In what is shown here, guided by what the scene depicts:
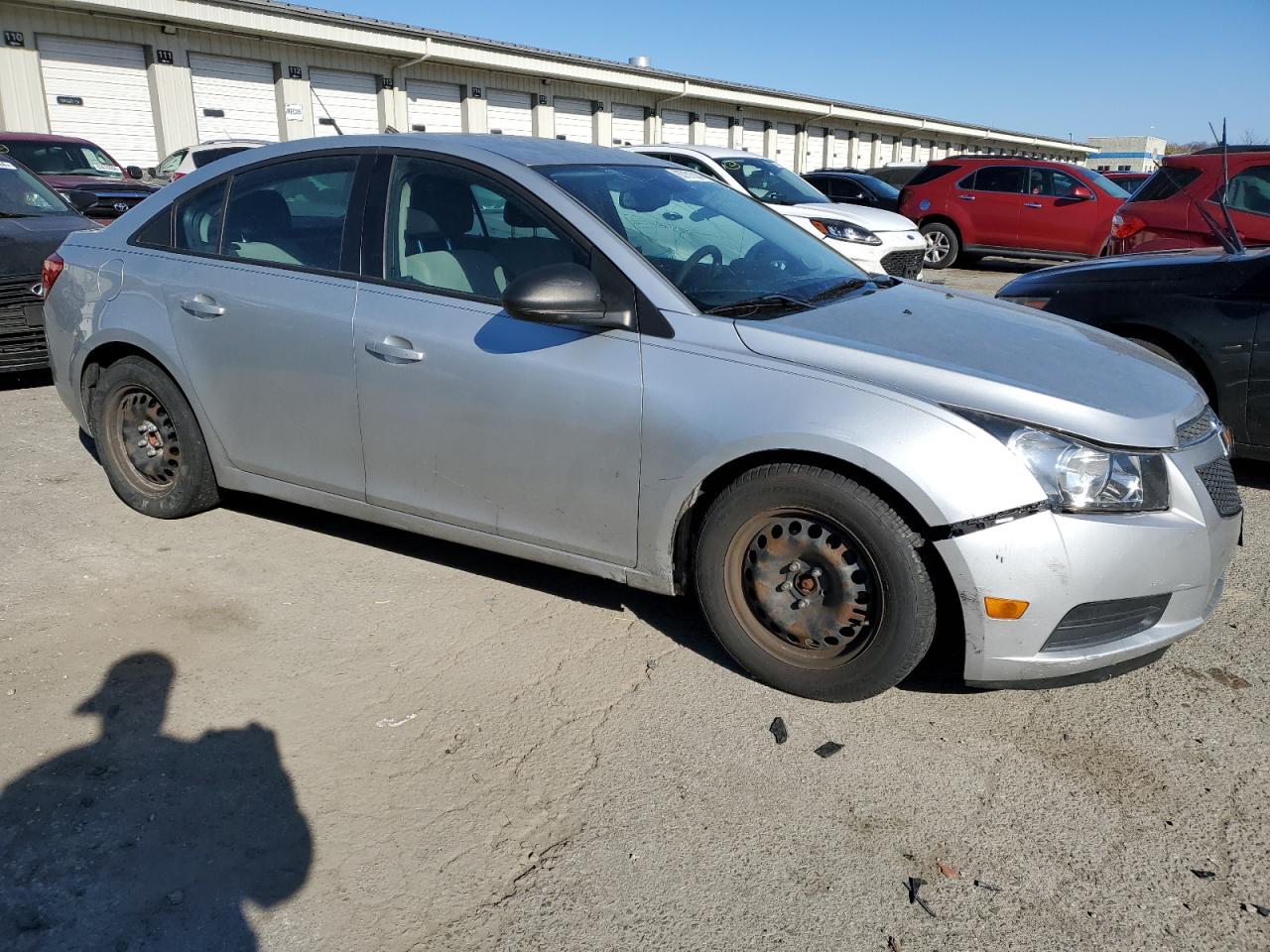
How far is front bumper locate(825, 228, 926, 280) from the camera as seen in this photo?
11031 mm

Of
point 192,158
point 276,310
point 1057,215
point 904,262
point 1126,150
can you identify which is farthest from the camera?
point 1126,150

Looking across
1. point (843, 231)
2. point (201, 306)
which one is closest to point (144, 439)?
point (201, 306)

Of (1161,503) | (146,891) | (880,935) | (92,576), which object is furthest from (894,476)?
(92,576)

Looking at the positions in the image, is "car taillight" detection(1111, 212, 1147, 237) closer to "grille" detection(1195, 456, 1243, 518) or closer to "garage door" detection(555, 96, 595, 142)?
"grille" detection(1195, 456, 1243, 518)

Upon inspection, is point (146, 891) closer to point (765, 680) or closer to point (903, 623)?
point (765, 680)

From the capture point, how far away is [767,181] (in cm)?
1192

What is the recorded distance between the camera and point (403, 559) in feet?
14.2

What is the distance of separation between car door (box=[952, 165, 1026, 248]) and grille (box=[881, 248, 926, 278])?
476cm

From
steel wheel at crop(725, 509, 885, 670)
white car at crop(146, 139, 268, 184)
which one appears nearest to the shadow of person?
steel wheel at crop(725, 509, 885, 670)

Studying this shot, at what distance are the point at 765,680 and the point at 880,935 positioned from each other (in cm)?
107

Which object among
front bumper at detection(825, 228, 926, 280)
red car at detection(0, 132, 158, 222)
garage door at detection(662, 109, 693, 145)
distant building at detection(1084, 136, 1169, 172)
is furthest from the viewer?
distant building at detection(1084, 136, 1169, 172)

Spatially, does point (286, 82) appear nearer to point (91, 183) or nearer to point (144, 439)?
point (91, 183)

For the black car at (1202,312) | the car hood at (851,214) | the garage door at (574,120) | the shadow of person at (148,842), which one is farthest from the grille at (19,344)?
the garage door at (574,120)

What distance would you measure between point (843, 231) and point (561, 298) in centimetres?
861
